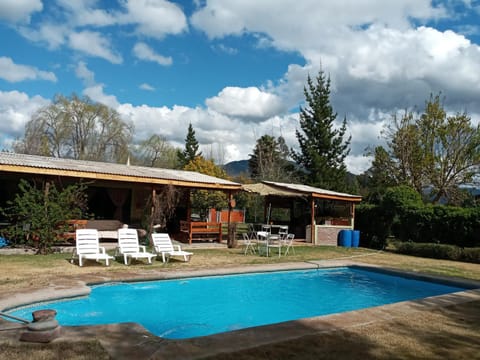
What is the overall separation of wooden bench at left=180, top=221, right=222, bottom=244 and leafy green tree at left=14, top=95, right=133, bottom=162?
19713mm

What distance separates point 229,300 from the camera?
9531 millimetres

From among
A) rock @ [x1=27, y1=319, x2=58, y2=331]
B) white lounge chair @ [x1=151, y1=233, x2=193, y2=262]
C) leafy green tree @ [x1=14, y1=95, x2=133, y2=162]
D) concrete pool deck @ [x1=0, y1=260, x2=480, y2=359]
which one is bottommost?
concrete pool deck @ [x1=0, y1=260, x2=480, y2=359]

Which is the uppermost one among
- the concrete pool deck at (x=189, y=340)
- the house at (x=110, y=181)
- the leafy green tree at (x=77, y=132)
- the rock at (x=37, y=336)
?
the leafy green tree at (x=77, y=132)

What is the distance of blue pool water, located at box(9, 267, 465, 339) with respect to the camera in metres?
7.61

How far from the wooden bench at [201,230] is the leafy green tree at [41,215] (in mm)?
5289

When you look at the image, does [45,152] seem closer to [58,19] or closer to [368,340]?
[58,19]

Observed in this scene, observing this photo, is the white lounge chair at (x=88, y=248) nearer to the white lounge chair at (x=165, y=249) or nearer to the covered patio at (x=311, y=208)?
the white lounge chair at (x=165, y=249)

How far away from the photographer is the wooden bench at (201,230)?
1716cm

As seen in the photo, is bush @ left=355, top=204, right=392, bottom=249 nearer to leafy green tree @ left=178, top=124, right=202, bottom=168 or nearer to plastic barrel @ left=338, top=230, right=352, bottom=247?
plastic barrel @ left=338, top=230, right=352, bottom=247

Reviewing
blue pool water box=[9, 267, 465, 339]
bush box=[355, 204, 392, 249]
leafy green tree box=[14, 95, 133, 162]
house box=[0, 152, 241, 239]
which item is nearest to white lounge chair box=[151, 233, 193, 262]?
blue pool water box=[9, 267, 465, 339]

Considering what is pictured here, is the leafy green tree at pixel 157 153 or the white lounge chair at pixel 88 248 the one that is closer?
the white lounge chair at pixel 88 248

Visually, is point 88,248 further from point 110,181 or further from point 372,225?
point 372,225

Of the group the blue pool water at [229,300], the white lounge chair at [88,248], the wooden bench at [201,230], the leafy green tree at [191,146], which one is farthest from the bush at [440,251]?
the leafy green tree at [191,146]

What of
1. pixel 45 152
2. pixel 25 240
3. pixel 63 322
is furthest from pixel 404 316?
pixel 45 152
